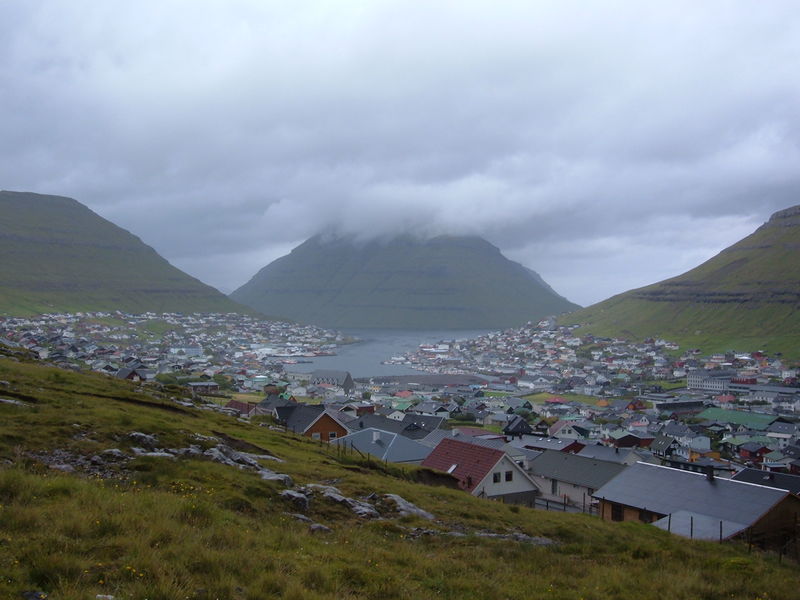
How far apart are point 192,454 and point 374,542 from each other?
238 inches

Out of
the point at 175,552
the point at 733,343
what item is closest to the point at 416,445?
the point at 175,552

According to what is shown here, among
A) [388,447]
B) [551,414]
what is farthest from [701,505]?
[551,414]

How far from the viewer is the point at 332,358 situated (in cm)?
18938

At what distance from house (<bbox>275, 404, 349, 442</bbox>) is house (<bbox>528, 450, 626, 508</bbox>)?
14.1 m

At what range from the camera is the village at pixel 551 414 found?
2739cm

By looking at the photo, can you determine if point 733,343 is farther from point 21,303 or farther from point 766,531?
point 21,303

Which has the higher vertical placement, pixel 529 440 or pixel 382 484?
pixel 382 484

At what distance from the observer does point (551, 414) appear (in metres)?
103

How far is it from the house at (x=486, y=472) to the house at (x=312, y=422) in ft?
40.2

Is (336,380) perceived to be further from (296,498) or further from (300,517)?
(300,517)

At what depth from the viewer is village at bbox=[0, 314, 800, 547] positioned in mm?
27391

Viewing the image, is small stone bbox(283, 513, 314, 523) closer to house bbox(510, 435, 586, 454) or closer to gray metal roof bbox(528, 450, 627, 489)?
gray metal roof bbox(528, 450, 627, 489)

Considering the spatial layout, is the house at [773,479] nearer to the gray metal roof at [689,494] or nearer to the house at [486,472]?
→ the gray metal roof at [689,494]

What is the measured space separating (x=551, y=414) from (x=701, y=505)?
3151 inches
